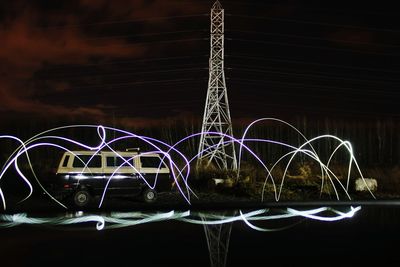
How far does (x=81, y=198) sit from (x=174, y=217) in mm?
4442

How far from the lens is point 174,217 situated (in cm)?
1645

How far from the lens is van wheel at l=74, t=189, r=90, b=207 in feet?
63.1

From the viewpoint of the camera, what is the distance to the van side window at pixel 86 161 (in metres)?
19.5

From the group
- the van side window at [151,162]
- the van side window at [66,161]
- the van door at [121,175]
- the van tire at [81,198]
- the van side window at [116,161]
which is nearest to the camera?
the van tire at [81,198]

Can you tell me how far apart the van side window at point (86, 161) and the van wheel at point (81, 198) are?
2.95 ft

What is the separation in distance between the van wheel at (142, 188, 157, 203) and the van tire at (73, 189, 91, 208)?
2.14m

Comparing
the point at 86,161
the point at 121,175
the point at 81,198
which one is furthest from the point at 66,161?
the point at 121,175

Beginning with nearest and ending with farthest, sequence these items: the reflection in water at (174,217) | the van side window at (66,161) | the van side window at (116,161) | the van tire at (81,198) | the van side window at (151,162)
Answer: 1. the reflection in water at (174,217)
2. the van tire at (81,198)
3. the van side window at (66,161)
4. the van side window at (116,161)
5. the van side window at (151,162)

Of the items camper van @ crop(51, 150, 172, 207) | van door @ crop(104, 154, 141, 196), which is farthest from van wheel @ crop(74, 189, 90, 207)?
van door @ crop(104, 154, 141, 196)

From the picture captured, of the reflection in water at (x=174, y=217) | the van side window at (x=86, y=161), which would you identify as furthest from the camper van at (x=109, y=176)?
the reflection in water at (x=174, y=217)

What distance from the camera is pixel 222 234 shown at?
1204 cm

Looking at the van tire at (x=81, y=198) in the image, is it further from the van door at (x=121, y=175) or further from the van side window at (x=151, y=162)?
the van side window at (x=151, y=162)

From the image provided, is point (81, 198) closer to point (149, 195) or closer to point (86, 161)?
point (86, 161)

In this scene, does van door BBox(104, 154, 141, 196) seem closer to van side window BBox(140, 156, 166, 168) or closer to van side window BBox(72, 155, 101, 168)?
van side window BBox(72, 155, 101, 168)
